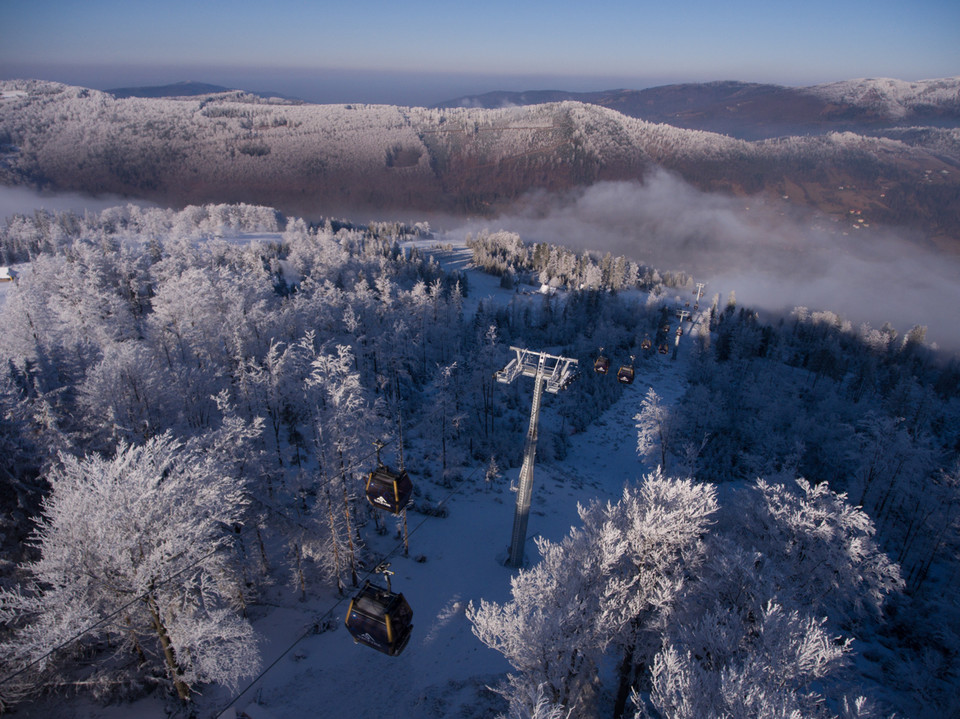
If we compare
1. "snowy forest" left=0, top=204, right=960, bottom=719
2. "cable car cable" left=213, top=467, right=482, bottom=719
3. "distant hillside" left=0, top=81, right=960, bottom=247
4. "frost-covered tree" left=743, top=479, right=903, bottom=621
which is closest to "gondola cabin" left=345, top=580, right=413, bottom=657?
"cable car cable" left=213, top=467, right=482, bottom=719

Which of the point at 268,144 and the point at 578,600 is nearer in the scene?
the point at 578,600

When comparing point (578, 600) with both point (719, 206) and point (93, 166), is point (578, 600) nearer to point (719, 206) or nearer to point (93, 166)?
point (719, 206)

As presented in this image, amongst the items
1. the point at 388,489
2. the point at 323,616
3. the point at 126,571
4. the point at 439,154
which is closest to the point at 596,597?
the point at 388,489

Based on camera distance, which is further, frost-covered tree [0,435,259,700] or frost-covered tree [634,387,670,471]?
frost-covered tree [634,387,670,471]

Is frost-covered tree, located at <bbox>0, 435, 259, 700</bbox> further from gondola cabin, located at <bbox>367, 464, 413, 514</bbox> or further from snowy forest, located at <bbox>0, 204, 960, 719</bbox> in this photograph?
gondola cabin, located at <bbox>367, 464, 413, 514</bbox>

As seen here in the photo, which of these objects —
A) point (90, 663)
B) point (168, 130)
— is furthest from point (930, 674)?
point (168, 130)

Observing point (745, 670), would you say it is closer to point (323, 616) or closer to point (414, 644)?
point (414, 644)

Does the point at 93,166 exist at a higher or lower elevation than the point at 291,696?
higher
